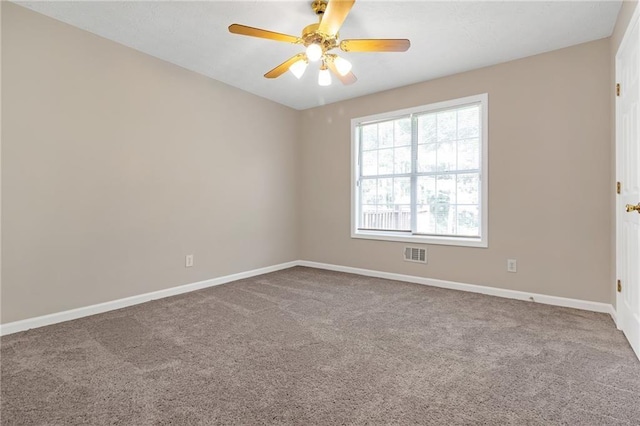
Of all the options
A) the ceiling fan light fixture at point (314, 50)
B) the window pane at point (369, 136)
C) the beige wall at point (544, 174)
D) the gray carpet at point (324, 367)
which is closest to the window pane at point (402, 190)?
the window pane at point (369, 136)

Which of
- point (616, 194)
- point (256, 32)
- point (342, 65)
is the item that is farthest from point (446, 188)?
point (256, 32)

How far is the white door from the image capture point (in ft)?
6.94

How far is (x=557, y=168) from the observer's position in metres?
3.13

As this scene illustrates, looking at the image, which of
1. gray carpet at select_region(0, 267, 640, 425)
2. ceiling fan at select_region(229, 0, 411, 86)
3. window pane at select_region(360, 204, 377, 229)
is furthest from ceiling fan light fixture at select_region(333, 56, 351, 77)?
window pane at select_region(360, 204, 377, 229)

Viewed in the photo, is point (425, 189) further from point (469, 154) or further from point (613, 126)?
point (613, 126)

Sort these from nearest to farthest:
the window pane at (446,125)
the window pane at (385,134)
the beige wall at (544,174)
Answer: the beige wall at (544,174) → the window pane at (446,125) → the window pane at (385,134)

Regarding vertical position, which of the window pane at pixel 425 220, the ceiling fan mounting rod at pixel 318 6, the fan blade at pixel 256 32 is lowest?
the window pane at pixel 425 220

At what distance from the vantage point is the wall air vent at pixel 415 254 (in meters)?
3.99

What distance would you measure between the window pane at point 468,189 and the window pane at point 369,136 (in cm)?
128

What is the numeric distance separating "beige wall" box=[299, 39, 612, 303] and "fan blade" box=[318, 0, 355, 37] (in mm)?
2106

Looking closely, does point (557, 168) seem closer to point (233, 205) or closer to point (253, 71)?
point (253, 71)

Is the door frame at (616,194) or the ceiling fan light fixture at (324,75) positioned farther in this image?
the ceiling fan light fixture at (324,75)

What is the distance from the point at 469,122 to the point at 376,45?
1.90 meters

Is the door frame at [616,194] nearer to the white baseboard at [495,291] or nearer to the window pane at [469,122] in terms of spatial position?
the white baseboard at [495,291]
